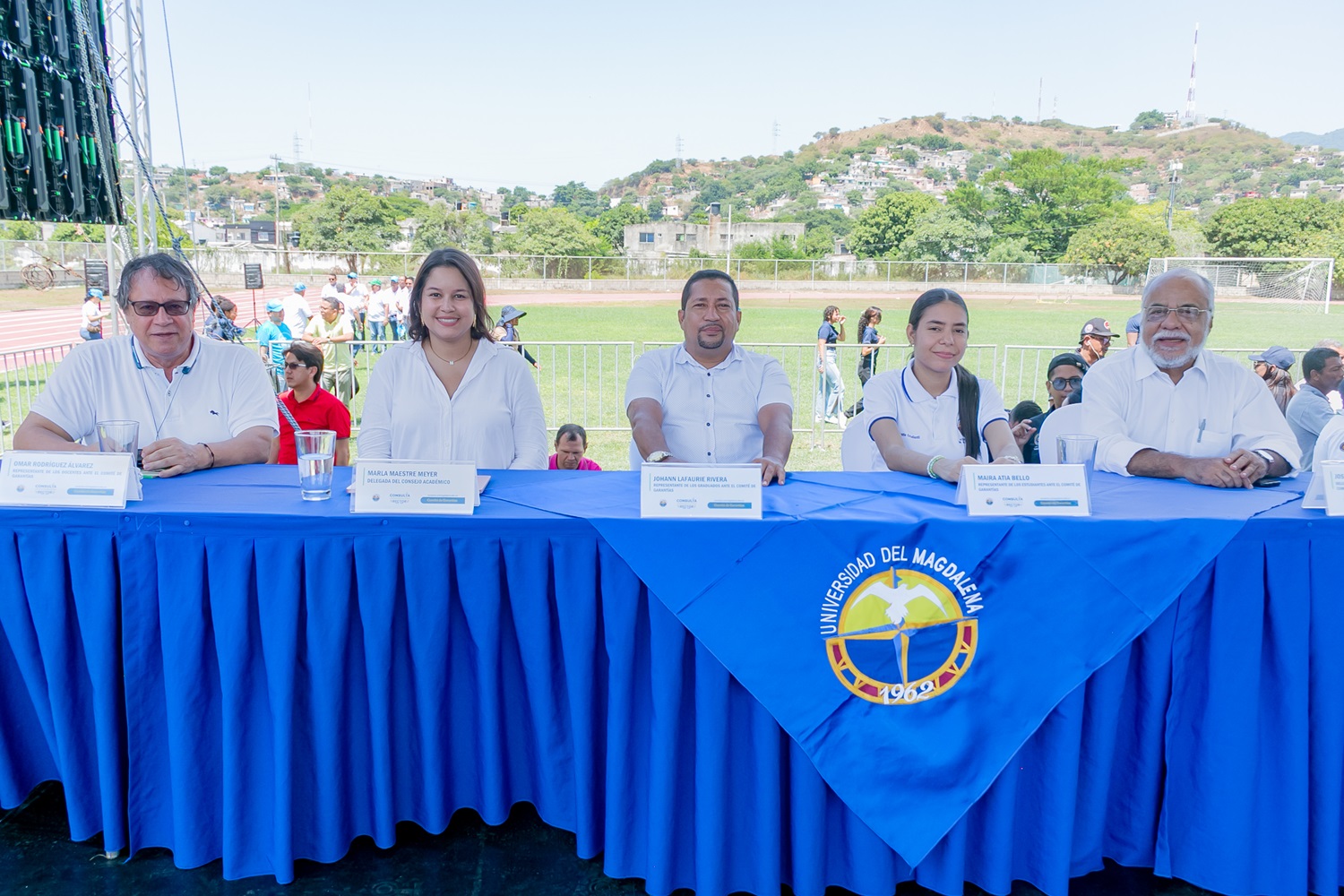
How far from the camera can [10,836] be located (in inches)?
80.2

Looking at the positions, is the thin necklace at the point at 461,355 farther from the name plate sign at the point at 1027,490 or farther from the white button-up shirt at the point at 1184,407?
the white button-up shirt at the point at 1184,407

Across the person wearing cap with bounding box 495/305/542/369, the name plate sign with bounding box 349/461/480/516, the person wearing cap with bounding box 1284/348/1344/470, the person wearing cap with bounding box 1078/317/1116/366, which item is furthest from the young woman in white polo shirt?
the person wearing cap with bounding box 495/305/542/369

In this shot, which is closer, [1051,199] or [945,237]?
[945,237]

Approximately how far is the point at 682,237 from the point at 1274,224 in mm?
37710

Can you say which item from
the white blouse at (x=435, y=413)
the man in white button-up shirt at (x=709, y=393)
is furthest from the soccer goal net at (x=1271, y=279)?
the white blouse at (x=435, y=413)

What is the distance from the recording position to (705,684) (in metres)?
1.78

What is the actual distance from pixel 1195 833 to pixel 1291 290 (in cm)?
3820

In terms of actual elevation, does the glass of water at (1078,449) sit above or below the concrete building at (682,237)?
below

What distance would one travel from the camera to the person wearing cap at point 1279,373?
5.76 meters

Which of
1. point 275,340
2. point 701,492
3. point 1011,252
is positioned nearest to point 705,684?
point 701,492

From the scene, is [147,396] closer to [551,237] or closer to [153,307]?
[153,307]

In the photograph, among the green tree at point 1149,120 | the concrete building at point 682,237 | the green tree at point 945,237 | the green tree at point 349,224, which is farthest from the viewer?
the green tree at point 1149,120

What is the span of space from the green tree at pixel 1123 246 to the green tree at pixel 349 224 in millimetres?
40841

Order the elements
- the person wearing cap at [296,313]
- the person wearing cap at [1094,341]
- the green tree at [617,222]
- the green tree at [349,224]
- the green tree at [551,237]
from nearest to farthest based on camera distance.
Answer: the person wearing cap at [1094,341] → the person wearing cap at [296,313] → the green tree at [551,237] → the green tree at [349,224] → the green tree at [617,222]
